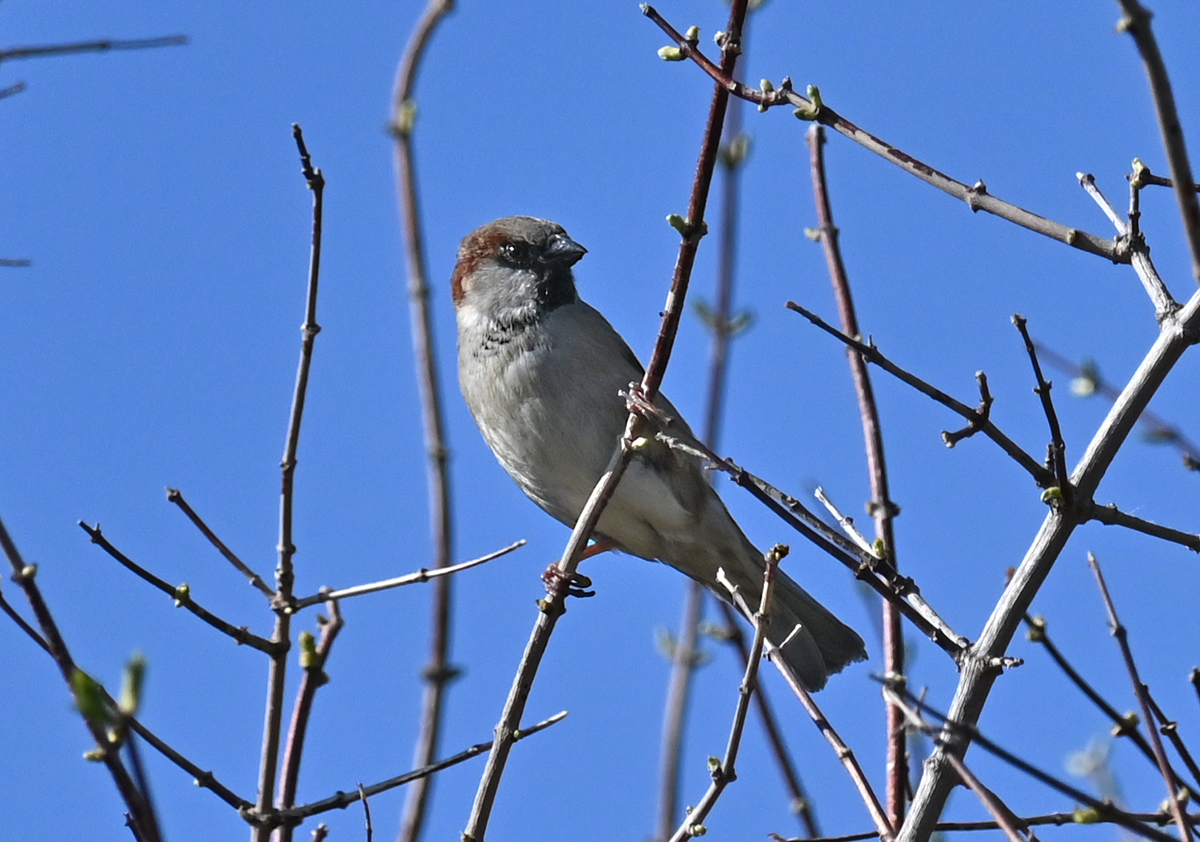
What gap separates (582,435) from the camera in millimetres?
4906

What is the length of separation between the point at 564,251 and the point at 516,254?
0.80ft

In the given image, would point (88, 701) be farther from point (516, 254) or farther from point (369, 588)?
point (516, 254)

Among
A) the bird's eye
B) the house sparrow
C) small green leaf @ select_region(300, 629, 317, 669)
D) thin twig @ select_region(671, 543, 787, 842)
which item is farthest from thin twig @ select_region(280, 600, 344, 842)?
the bird's eye

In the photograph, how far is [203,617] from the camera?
2508mm

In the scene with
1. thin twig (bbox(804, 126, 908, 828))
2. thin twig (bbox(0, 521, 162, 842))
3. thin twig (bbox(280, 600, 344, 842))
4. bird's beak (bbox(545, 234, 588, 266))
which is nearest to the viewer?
thin twig (bbox(0, 521, 162, 842))

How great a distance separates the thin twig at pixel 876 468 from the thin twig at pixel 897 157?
688mm

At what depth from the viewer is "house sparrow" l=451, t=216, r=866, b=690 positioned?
4.92 m

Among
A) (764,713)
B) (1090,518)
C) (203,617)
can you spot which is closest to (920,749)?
(764,713)

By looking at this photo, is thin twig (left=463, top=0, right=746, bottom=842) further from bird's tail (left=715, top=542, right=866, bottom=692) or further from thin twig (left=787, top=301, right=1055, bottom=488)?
bird's tail (left=715, top=542, right=866, bottom=692)

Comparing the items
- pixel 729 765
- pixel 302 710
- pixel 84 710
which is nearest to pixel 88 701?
pixel 84 710

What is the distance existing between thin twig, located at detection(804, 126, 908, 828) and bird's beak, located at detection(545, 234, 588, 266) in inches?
63.4

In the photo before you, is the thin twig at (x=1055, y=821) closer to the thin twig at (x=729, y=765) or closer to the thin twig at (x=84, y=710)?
the thin twig at (x=729, y=765)

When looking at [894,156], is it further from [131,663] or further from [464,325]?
[464,325]

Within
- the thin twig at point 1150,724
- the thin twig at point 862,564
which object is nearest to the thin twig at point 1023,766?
the thin twig at point 1150,724
